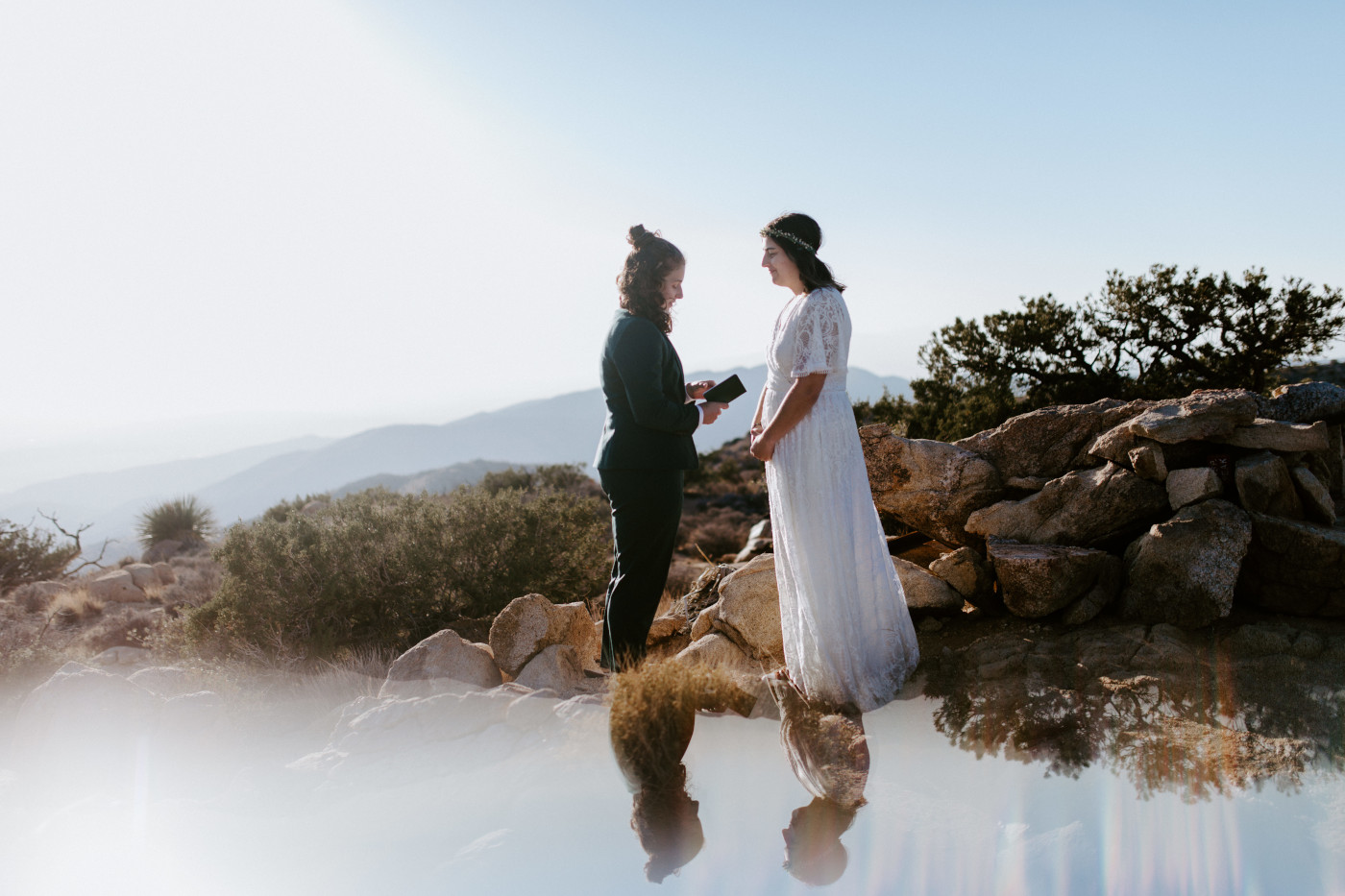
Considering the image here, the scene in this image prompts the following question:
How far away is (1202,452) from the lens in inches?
173

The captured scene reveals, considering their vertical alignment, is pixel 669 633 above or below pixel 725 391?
below

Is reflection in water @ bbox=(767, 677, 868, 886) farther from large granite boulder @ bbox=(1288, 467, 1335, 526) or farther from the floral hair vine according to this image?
large granite boulder @ bbox=(1288, 467, 1335, 526)

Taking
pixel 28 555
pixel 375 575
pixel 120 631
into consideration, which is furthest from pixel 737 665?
pixel 28 555

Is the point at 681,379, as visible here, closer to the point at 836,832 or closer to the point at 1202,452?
the point at 836,832

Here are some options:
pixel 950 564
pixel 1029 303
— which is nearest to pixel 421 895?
pixel 950 564

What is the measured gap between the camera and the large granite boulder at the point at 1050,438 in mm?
4840

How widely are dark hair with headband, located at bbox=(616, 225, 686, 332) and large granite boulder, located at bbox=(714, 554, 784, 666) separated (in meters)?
1.97

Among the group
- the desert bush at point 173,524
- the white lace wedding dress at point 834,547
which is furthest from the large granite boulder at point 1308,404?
the desert bush at point 173,524

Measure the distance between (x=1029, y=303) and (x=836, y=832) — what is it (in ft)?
29.8

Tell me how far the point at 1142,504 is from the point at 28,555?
16446 mm

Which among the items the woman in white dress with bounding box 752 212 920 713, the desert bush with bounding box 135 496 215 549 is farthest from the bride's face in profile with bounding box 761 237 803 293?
the desert bush with bounding box 135 496 215 549

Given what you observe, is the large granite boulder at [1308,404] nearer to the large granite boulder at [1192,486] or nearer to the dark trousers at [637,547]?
the large granite boulder at [1192,486]

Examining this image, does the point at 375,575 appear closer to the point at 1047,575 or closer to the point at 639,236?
the point at 639,236

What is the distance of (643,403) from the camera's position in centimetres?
371
